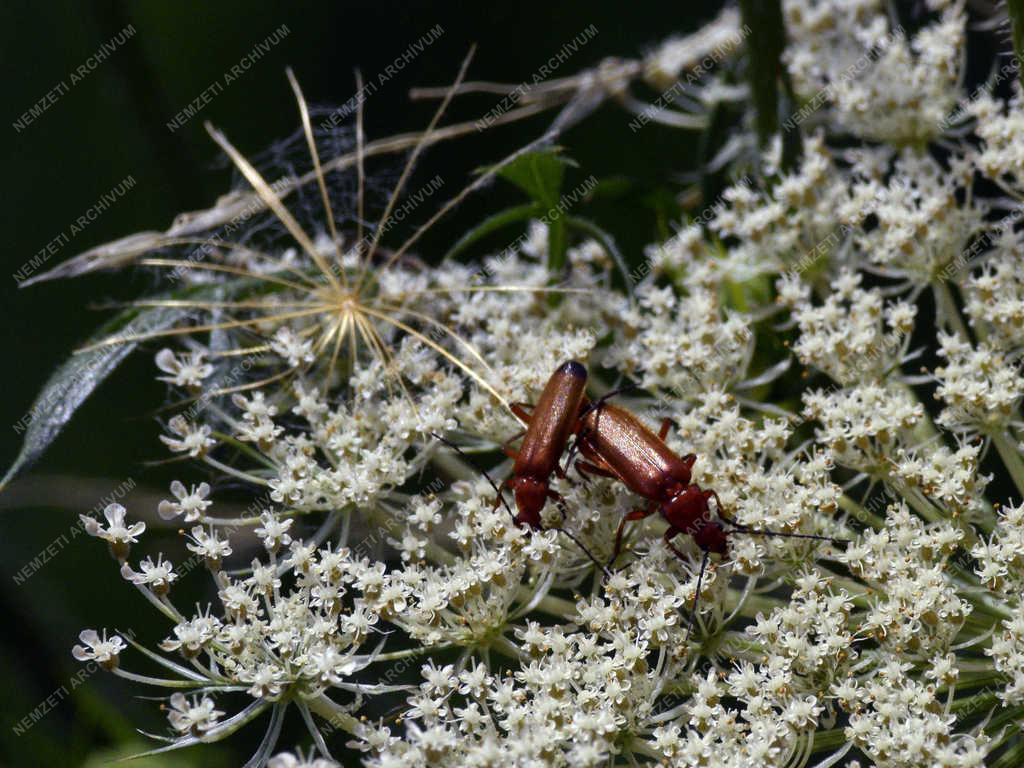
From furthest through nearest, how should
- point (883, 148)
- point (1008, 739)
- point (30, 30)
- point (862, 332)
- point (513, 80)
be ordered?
point (513, 80), point (30, 30), point (883, 148), point (862, 332), point (1008, 739)

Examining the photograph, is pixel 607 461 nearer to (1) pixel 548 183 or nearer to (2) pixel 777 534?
(2) pixel 777 534

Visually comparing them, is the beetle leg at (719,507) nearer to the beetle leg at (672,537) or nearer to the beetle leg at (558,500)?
the beetle leg at (672,537)

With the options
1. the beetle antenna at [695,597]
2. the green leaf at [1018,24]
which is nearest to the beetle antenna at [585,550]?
the beetle antenna at [695,597]

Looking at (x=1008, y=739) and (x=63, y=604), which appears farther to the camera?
(x=63, y=604)

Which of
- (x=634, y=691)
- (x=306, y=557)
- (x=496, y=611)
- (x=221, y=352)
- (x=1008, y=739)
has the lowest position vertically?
(x=1008, y=739)

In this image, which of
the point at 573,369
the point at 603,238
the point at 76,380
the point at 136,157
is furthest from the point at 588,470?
the point at 136,157

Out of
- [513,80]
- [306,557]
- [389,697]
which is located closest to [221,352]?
[306,557]

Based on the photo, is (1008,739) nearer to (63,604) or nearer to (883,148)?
(883,148)
